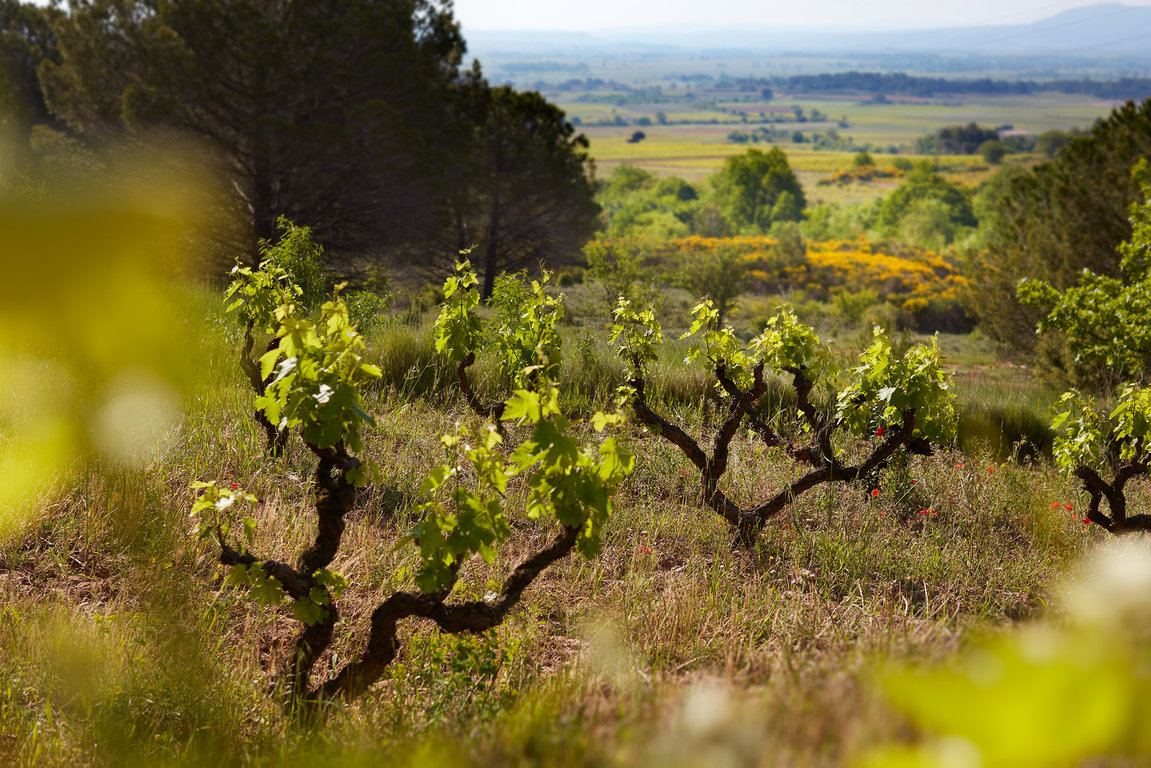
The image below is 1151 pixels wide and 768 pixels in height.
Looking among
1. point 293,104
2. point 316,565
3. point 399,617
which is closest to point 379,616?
point 399,617

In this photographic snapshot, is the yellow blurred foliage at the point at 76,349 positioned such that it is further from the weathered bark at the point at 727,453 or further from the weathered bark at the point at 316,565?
the weathered bark at the point at 727,453

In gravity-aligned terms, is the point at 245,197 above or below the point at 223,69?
below

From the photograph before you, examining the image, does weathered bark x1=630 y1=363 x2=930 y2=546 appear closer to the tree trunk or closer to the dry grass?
the dry grass

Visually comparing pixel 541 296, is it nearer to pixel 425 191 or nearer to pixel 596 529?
pixel 596 529

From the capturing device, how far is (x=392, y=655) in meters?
2.65

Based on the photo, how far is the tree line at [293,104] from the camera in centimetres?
1276

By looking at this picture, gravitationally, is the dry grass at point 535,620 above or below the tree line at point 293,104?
below

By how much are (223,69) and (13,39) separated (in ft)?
48.5

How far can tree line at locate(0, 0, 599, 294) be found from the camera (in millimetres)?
12758

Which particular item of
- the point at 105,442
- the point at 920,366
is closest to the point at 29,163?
the point at 105,442

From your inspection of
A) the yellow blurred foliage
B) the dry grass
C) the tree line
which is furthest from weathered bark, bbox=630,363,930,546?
the tree line

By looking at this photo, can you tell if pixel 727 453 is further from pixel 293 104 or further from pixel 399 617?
pixel 293 104

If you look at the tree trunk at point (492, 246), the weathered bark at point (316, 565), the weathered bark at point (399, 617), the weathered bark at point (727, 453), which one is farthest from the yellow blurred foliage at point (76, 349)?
the tree trunk at point (492, 246)

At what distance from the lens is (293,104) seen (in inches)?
551
